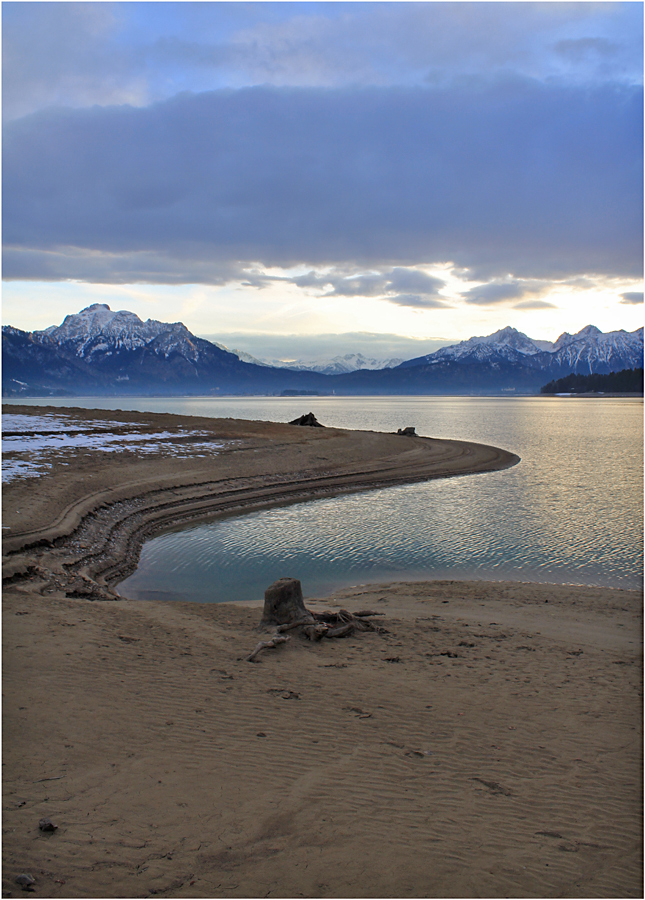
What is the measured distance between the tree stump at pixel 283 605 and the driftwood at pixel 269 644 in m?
0.72

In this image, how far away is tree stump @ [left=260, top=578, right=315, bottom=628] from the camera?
11.9m

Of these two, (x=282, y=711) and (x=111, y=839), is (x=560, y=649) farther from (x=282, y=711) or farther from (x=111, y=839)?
(x=111, y=839)

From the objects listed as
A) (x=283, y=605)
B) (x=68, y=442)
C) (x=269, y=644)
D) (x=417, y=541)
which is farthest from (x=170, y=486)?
(x=269, y=644)

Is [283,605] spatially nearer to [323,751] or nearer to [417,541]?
[323,751]

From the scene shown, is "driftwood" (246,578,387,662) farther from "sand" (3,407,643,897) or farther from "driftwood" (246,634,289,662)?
"sand" (3,407,643,897)

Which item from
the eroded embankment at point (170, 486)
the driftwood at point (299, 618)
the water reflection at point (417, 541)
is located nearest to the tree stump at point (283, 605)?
the driftwood at point (299, 618)

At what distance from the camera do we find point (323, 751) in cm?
701

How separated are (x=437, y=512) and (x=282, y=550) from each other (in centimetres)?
1034

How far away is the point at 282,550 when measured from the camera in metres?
21.9

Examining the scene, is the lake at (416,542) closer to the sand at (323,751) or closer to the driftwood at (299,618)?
the sand at (323,751)

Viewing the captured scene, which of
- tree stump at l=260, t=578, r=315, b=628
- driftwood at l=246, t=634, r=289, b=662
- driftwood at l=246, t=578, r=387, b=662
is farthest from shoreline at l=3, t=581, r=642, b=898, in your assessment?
tree stump at l=260, t=578, r=315, b=628

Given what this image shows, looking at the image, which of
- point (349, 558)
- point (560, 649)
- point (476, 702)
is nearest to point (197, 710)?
point (476, 702)

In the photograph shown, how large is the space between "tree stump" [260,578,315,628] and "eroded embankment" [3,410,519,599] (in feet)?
19.7

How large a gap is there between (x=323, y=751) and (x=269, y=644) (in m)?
3.85
